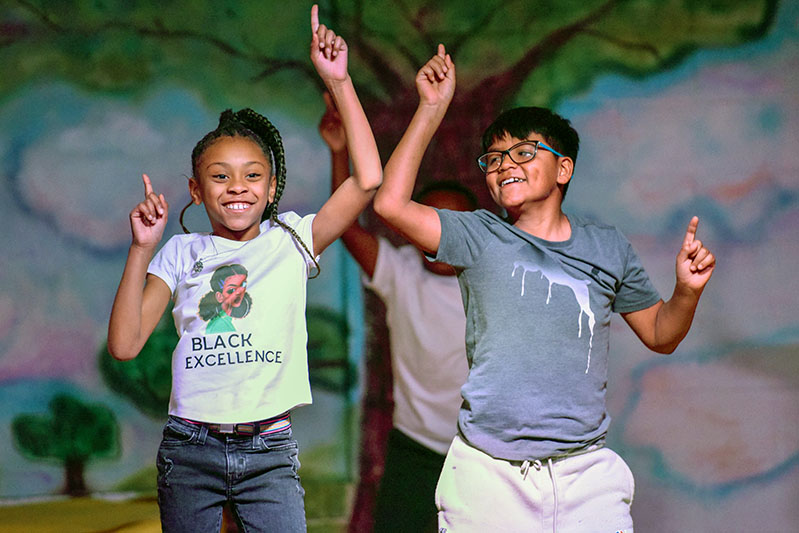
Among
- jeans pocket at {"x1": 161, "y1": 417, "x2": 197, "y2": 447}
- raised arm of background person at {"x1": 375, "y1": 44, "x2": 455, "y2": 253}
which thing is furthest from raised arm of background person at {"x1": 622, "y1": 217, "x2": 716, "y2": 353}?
jeans pocket at {"x1": 161, "y1": 417, "x2": 197, "y2": 447}

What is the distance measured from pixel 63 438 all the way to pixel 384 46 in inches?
80.7

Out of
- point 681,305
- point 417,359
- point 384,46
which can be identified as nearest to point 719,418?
point 417,359

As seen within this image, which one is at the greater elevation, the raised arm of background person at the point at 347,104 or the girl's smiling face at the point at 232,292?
the raised arm of background person at the point at 347,104

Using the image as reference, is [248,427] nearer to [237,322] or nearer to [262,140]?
[237,322]

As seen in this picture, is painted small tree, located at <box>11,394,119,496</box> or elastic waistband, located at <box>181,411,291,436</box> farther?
painted small tree, located at <box>11,394,119,496</box>

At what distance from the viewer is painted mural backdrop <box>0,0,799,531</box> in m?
3.44

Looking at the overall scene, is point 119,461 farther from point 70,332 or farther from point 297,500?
point 297,500

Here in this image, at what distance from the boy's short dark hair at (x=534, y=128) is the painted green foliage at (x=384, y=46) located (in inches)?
46.6

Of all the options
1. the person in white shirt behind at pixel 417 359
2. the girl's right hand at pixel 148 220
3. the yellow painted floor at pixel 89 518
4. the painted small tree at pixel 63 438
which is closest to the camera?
the girl's right hand at pixel 148 220

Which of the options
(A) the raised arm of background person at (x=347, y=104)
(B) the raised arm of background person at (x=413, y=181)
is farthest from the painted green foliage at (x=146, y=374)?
(B) the raised arm of background person at (x=413, y=181)

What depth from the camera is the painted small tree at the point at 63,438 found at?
3.43 metres

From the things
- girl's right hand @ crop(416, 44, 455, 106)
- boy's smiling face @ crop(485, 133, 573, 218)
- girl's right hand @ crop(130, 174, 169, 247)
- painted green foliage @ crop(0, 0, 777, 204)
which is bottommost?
girl's right hand @ crop(130, 174, 169, 247)

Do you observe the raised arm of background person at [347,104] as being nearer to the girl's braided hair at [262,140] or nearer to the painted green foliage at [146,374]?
the girl's braided hair at [262,140]

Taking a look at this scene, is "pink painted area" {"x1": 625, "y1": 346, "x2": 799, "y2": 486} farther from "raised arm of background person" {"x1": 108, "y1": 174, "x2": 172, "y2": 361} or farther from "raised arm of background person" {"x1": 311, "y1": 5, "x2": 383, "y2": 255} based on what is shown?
"raised arm of background person" {"x1": 108, "y1": 174, "x2": 172, "y2": 361}
